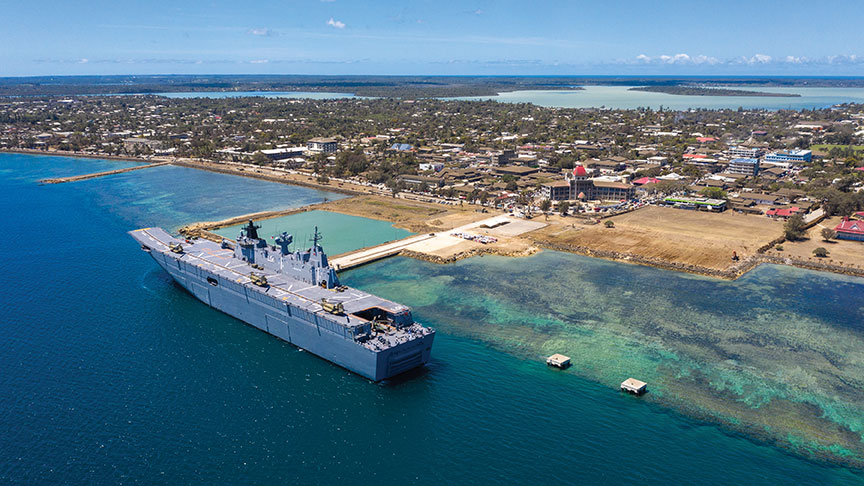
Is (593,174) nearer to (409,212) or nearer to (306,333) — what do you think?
(409,212)

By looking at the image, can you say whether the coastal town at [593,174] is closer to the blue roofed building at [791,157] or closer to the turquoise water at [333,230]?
the blue roofed building at [791,157]

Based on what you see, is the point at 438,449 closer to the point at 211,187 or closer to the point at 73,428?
the point at 73,428

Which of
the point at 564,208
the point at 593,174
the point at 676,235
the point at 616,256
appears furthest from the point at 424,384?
the point at 593,174

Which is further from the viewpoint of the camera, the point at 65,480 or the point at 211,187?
the point at 211,187

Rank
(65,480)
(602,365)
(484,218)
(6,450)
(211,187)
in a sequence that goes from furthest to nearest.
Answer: (211,187) → (484,218) → (602,365) → (6,450) → (65,480)

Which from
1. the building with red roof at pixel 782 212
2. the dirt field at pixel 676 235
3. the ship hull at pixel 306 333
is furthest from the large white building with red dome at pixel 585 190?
the ship hull at pixel 306 333

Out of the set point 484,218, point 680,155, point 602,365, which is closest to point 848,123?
point 680,155
